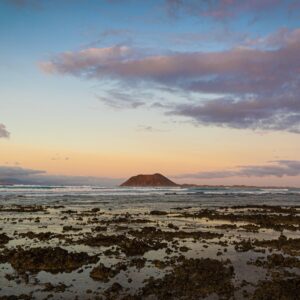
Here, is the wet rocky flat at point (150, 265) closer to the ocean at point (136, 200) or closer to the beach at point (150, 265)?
the beach at point (150, 265)

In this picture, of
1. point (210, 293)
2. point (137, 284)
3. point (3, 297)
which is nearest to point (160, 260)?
point (137, 284)

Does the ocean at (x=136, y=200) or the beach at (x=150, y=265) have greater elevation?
the beach at (x=150, y=265)

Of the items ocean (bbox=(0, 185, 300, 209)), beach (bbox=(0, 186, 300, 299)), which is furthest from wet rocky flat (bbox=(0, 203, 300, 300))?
ocean (bbox=(0, 185, 300, 209))

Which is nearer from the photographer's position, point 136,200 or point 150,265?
point 150,265

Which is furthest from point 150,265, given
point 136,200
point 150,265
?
point 136,200

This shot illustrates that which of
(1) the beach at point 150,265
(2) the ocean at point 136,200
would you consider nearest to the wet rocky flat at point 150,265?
(1) the beach at point 150,265

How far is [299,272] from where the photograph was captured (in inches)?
813

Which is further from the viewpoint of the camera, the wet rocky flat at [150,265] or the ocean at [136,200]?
the ocean at [136,200]

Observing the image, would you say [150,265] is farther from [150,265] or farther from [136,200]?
[136,200]

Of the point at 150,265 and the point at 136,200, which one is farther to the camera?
the point at 136,200

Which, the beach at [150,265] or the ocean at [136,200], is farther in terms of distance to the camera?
the ocean at [136,200]

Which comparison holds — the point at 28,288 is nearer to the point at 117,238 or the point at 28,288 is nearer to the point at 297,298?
the point at 297,298

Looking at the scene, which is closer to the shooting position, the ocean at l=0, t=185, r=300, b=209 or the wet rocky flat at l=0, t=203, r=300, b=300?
the wet rocky flat at l=0, t=203, r=300, b=300

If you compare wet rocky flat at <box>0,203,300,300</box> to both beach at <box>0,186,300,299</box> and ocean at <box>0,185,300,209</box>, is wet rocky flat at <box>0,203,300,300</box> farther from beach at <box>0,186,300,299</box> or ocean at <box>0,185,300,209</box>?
ocean at <box>0,185,300,209</box>
